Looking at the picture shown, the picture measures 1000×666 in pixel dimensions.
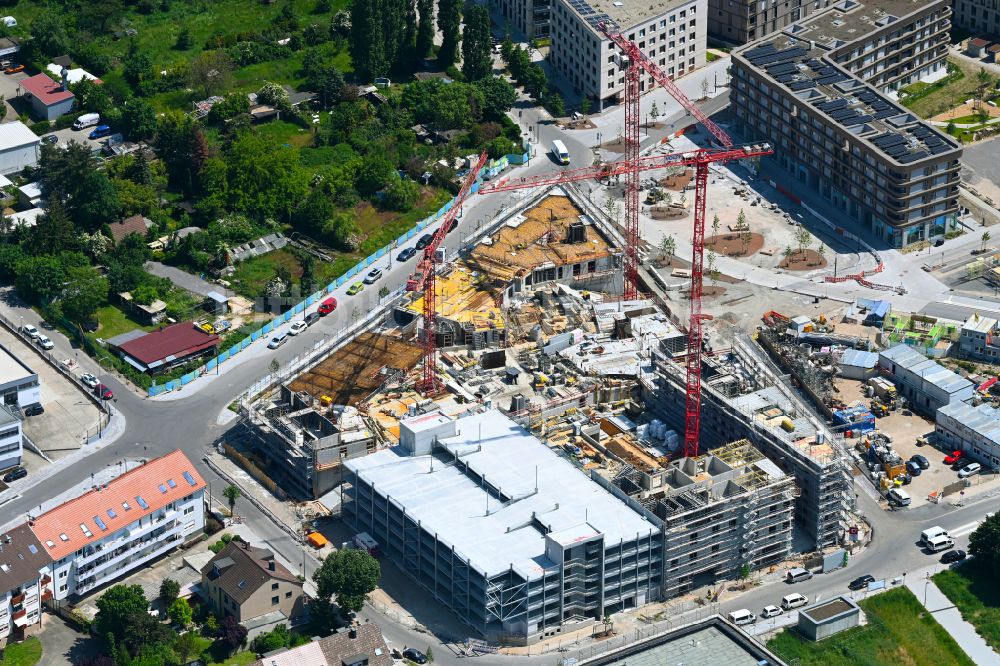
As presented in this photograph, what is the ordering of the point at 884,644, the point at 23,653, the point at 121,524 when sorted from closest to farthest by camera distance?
the point at 23,653
the point at 884,644
the point at 121,524

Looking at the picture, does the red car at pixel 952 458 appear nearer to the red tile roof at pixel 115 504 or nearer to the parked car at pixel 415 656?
the parked car at pixel 415 656

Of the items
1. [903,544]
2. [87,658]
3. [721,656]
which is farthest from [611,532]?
[87,658]

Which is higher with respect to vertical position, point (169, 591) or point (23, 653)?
point (169, 591)

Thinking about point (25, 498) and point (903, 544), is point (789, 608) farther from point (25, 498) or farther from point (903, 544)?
point (25, 498)

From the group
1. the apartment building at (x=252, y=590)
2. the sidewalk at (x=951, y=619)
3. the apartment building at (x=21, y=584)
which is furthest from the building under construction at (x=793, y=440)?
the apartment building at (x=21, y=584)

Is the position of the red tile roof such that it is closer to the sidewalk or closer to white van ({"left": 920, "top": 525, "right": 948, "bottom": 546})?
the sidewalk

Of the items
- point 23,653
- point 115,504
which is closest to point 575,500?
point 115,504

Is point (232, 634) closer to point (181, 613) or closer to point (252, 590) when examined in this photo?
point (252, 590)
